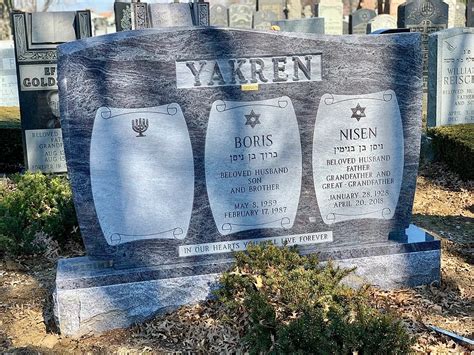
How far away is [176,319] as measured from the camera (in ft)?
12.8

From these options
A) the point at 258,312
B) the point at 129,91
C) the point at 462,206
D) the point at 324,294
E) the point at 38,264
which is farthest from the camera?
the point at 462,206

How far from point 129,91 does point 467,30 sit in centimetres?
672

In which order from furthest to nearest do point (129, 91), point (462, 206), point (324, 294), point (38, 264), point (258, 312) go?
1. point (462, 206)
2. point (38, 264)
3. point (129, 91)
4. point (324, 294)
5. point (258, 312)

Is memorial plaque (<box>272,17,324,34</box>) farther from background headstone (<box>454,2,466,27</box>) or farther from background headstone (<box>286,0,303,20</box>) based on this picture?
background headstone (<box>454,2,466,27</box>)

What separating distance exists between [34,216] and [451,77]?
6.52m

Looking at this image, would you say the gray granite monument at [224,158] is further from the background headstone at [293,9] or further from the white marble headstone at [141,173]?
the background headstone at [293,9]

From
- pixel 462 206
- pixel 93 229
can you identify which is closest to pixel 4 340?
pixel 93 229

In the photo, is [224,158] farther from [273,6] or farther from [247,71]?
[273,6]

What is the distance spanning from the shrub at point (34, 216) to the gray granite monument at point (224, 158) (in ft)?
4.82

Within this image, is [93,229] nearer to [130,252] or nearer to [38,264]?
[130,252]

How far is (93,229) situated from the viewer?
3.95 m

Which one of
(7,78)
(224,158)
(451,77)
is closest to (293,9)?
(7,78)

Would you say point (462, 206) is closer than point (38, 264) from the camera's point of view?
No

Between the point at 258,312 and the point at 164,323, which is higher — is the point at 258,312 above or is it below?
above
